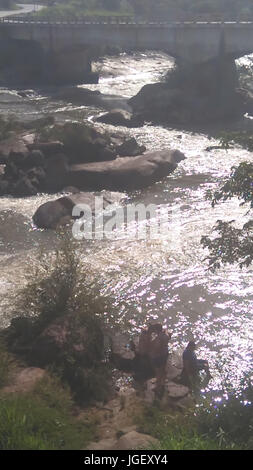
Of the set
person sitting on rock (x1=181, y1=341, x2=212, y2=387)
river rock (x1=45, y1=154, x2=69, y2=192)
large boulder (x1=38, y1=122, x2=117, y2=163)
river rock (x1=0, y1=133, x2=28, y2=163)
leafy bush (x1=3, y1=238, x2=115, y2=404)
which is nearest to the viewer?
leafy bush (x1=3, y1=238, x2=115, y2=404)

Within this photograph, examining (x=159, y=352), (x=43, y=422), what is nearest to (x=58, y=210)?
(x=159, y=352)

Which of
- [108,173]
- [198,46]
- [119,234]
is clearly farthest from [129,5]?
[119,234]

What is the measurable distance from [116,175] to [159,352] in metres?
18.3

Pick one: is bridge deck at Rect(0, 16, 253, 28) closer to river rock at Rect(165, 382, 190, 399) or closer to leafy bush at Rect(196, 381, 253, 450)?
river rock at Rect(165, 382, 190, 399)

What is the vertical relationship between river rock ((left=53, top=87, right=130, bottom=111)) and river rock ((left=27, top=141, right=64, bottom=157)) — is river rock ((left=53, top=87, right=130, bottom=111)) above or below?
above

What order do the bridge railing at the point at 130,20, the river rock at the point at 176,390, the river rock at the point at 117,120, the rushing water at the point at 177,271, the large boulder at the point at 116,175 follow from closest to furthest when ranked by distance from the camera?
→ the river rock at the point at 176,390 → the rushing water at the point at 177,271 → the large boulder at the point at 116,175 → the river rock at the point at 117,120 → the bridge railing at the point at 130,20

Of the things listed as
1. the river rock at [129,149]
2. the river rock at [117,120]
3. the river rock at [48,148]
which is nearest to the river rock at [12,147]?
the river rock at [48,148]

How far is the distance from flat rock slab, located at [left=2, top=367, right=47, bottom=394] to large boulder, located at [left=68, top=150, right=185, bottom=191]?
18.3 m

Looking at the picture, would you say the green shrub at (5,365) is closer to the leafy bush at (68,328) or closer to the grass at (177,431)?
the leafy bush at (68,328)

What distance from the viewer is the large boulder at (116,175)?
33.6 meters

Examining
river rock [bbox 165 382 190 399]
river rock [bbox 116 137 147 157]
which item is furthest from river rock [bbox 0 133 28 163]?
river rock [bbox 165 382 190 399]

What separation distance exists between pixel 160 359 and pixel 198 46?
4978cm

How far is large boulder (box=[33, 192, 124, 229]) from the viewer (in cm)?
2766

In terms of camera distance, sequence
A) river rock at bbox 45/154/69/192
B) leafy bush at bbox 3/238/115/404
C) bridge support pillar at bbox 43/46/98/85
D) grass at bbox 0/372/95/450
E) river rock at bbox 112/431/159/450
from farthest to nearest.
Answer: bridge support pillar at bbox 43/46/98/85 < river rock at bbox 45/154/69/192 < leafy bush at bbox 3/238/115/404 < river rock at bbox 112/431/159/450 < grass at bbox 0/372/95/450
